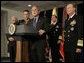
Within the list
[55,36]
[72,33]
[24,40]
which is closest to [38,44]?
[24,40]

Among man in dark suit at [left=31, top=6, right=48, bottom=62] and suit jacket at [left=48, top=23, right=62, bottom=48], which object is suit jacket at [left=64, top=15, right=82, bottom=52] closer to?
man in dark suit at [left=31, top=6, right=48, bottom=62]

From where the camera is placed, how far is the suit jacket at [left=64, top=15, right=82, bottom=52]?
2.21 metres

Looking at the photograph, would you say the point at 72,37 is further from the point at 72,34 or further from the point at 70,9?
the point at 70,9

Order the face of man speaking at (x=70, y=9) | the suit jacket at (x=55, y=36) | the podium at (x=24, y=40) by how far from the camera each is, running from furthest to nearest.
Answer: the suit jacket at (x=55, y=36) → the face of man speaking at (x=70, y=9) → the podium at (x=24, y=40)

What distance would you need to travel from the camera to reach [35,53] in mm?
1647

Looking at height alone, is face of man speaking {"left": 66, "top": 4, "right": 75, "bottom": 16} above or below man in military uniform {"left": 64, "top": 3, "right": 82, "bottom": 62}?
above

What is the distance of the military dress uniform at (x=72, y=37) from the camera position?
222 cm

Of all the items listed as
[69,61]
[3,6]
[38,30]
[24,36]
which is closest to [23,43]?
[24,36]

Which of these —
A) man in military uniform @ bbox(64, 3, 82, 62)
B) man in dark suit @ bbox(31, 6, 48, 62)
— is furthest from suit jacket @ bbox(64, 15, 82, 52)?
man in dark suit @ bbox(31, 6, 48, 62)

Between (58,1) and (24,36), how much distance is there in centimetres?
462

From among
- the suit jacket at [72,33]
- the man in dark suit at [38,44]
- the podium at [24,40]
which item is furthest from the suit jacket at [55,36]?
the podium at [24,40]

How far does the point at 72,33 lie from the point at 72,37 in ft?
0.17

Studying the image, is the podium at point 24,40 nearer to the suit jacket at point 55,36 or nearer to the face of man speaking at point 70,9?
the face of man speaking at point 70,9

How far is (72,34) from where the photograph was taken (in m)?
2.27
